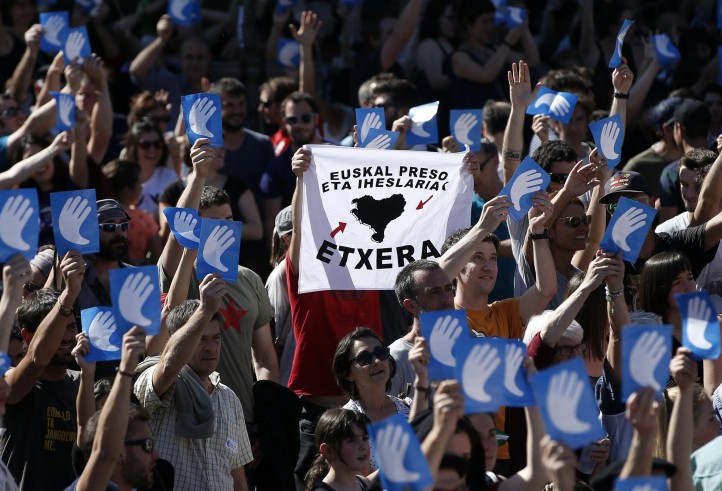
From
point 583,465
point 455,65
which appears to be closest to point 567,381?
point 583,465

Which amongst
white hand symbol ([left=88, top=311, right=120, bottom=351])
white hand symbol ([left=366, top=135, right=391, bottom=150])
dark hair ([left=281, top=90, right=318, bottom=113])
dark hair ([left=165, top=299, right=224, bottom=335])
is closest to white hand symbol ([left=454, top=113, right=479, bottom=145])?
white hand symbol ([left=366, top=135, right=391, bottom=150])

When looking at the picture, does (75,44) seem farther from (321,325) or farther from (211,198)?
(321,325)

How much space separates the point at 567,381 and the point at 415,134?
4103mm

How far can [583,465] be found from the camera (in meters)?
6.09

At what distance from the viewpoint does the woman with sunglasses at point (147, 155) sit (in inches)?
384

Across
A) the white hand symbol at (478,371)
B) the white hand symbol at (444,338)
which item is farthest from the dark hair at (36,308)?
the white hand symbol at (478,371)

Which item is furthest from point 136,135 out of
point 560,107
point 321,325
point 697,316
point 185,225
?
point 697,316

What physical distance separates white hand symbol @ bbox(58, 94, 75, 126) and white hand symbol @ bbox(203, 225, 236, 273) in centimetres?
298

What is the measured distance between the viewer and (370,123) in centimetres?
785

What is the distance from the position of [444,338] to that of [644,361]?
0.94 metres

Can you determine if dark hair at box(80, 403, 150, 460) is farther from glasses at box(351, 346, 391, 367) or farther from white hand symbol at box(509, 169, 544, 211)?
white hand symbol at box(509, 169, 544, 211)

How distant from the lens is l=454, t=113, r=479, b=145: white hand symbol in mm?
8188

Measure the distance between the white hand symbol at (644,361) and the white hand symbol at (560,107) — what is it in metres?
4.08

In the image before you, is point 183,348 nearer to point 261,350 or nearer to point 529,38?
point 261,350
